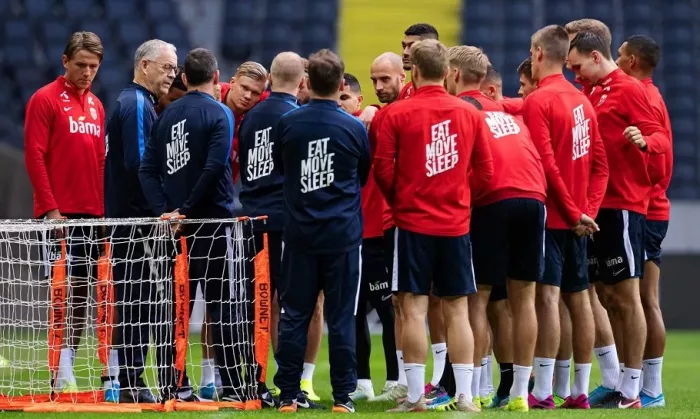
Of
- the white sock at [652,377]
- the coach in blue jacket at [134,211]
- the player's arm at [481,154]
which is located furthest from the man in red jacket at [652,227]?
the coach in blue jacket at [134,211]

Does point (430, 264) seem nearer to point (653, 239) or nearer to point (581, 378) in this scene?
point (581, 378)

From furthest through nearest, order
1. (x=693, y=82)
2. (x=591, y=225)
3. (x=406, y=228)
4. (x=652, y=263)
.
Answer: (x=693, y=82)
(x=652, y=263)
(x=591, y=225)
(x=406, y=228)

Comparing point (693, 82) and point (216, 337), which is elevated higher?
point (693, 82)

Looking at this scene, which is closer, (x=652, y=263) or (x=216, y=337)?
(x=216, y=337)

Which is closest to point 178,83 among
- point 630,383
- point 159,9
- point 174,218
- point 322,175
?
point 174,218

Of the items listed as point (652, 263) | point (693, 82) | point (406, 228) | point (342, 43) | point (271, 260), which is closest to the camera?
point (406, 228)

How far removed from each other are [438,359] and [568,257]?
0.94m

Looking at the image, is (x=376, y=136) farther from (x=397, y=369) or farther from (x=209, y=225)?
(x=397, y=369)

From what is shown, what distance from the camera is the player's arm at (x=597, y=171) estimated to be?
6.63m

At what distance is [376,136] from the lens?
6.39 meters

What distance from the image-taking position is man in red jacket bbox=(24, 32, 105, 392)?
7203mm

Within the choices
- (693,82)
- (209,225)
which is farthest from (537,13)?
(209,225)

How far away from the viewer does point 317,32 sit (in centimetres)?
1905

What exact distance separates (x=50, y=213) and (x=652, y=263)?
145 inches
